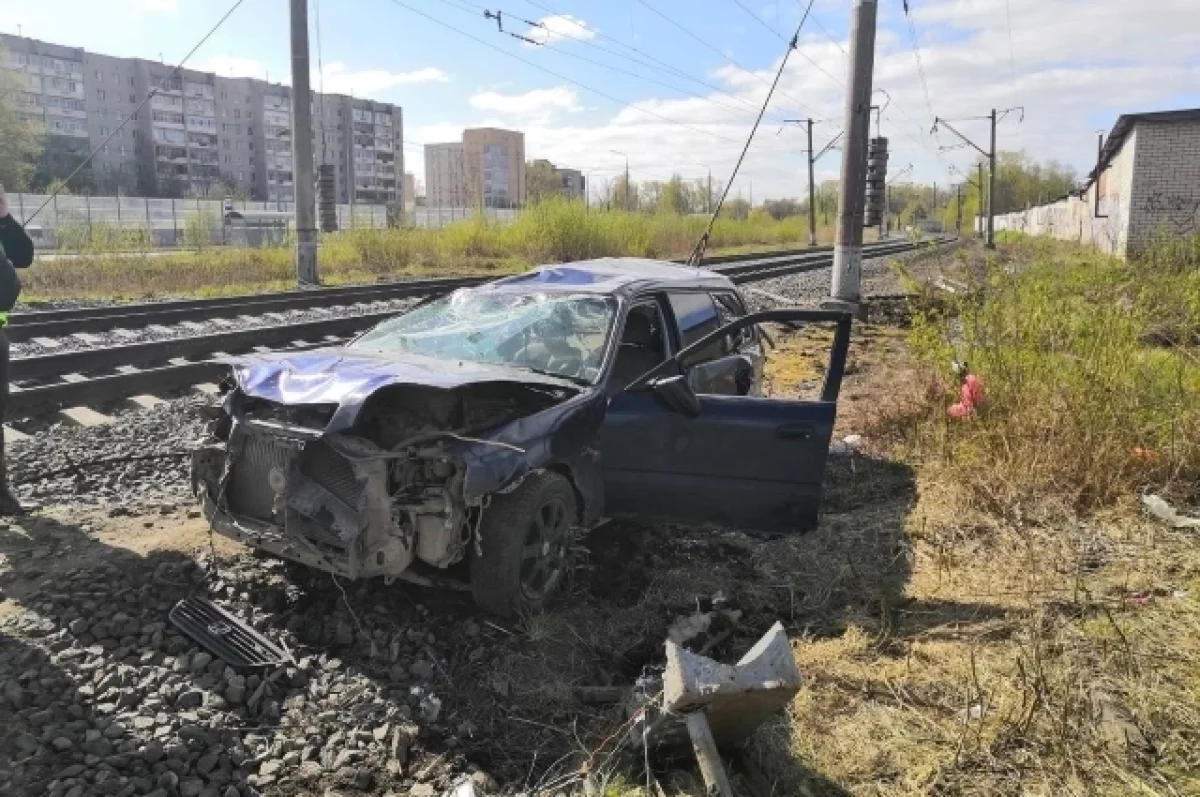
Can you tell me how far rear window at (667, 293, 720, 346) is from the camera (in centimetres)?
572

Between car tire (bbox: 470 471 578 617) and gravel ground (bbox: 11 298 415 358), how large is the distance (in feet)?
25.0

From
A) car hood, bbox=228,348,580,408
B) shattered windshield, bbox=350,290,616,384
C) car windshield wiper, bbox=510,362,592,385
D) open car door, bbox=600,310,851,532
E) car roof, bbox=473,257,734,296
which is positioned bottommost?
open car door, bbox=600,310,851,532

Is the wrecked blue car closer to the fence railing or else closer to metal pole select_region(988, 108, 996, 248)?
the fence railing

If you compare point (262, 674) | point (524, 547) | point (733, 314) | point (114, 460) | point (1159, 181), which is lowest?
point (262, 674)

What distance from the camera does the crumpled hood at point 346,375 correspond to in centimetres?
386

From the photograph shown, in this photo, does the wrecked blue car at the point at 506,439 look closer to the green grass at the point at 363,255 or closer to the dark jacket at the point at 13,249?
the dark jacket at the point at 13,249

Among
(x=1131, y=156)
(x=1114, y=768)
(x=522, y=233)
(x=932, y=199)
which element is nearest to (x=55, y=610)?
(x=1114, y=768)

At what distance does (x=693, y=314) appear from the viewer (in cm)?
598

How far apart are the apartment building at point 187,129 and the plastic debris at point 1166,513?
79.6 m

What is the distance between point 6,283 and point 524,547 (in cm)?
366

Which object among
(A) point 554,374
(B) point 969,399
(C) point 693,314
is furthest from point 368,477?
(B) point 969,399

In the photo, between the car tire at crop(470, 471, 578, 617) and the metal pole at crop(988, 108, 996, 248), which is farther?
the metal pole at crop(988, 108, 996, 248)

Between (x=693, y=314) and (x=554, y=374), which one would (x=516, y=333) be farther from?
(x=693, y=314)

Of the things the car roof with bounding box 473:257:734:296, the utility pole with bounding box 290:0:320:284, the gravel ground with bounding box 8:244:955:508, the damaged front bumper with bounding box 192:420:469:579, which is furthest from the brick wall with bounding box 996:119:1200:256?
the damaged front bumper with bounding box 192:420:469:579
